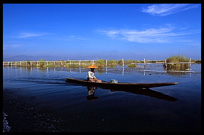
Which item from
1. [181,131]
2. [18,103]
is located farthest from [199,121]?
[18,103]

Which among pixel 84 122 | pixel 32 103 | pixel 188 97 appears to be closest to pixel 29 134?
pixel 84 122

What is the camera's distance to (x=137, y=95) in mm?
7621

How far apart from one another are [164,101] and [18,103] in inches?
241

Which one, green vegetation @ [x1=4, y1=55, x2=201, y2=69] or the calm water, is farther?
green vegetation @ [x1=4, y1=55, x2=201, y2=69]

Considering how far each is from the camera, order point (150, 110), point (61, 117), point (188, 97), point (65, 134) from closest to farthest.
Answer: point (65, 134) < point (61, 117) < point (150, 110) < point (188, 97)

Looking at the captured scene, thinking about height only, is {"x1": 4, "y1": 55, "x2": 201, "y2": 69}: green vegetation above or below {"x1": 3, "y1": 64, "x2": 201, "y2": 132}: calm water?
above

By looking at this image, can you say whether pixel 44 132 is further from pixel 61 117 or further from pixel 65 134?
pixel 61 117

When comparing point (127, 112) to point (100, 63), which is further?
point (100, 63)

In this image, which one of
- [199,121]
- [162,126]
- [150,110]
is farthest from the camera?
[150,110]

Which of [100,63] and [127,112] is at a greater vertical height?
[100,63]

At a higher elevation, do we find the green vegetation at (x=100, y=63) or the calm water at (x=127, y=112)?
the green vegetation at (x=100, y=63)

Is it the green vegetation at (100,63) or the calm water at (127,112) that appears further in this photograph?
the green vegetation at (100,63)

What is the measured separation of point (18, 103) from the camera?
6.64 meters

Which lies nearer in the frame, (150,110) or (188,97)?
(150,110)
